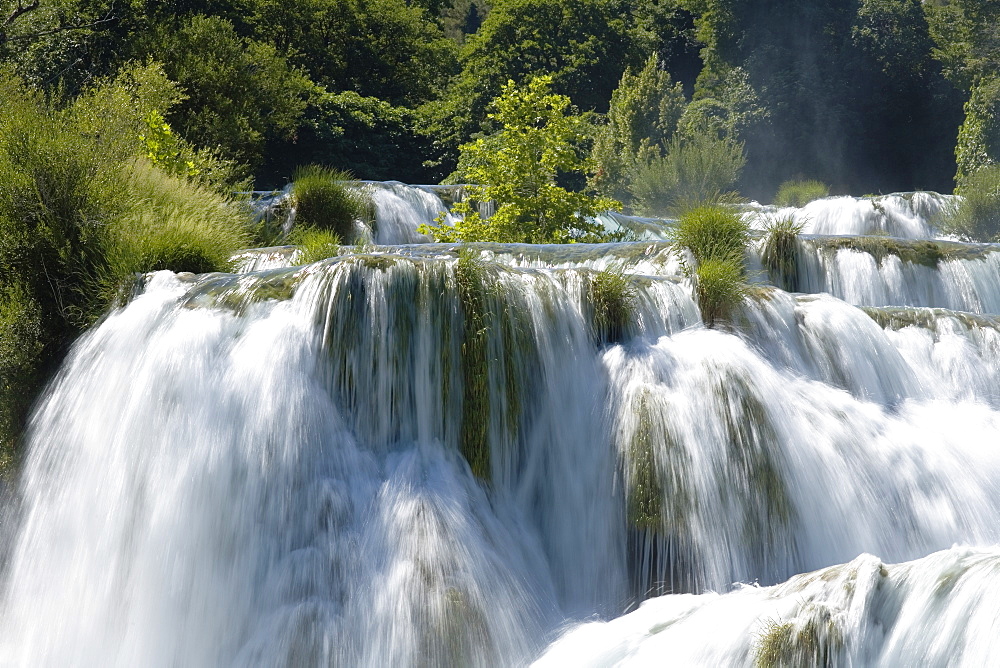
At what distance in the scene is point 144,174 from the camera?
34.4 ft

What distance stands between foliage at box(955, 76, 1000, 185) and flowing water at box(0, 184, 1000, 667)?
77.3 feet

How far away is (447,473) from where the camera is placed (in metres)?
6.57

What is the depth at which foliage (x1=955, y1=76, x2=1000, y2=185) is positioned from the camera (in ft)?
93.1

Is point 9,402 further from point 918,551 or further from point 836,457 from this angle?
point 918,551

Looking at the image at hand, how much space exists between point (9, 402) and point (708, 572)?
18.2ft

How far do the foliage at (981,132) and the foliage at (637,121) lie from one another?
28.6ft

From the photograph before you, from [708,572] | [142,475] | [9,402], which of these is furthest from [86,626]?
[708,572]

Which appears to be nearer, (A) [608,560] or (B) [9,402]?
(A) [608,560]

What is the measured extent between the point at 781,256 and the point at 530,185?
454 cm

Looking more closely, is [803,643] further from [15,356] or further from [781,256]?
[781,256]

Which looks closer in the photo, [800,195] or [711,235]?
[711,235]

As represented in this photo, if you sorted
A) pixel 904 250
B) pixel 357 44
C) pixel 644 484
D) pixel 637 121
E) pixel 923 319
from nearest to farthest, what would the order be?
pixel 644 484 → pixel 923 319 → pixel 904 250 → pixel 637 121 → pixel 357 44

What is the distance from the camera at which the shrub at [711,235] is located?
9766 mm

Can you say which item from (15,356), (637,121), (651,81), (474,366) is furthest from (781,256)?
(651,81)
